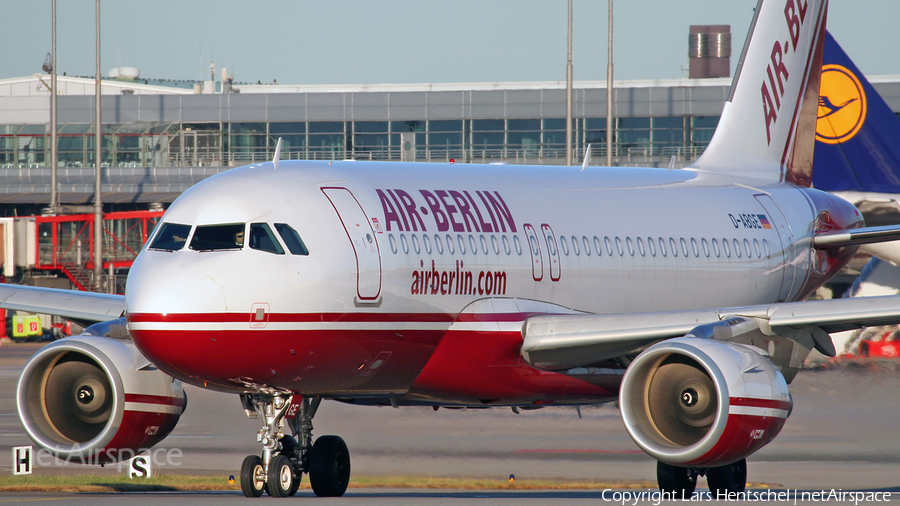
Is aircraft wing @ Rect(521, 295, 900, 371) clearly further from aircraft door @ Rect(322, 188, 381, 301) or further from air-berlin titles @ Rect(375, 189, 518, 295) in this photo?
aircraft door @ Rect(322, 188, 381, 301)

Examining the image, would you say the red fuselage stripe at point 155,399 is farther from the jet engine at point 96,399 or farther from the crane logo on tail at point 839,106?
the crane logo on tail at point 839,106

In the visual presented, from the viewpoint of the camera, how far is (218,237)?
43.0 ft

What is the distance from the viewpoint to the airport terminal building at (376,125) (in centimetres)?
5825

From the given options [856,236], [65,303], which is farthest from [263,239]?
[856,236]

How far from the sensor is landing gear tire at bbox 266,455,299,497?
1376cm

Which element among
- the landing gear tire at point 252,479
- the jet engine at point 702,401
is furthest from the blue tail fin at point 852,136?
the landing gear tire at point 252,479

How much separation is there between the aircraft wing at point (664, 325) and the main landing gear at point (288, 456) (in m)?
2.78

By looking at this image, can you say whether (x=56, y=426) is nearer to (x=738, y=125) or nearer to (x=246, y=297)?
(x=246, y=297)

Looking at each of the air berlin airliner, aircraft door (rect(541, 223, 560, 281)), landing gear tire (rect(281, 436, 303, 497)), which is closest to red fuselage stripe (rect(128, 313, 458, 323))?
the air berlin airliner

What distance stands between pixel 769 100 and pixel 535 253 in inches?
379

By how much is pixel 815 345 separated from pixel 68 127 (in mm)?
53375

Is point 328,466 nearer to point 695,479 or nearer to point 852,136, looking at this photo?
point 695,479

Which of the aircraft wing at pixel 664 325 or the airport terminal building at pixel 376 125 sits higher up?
the airport terminal building at pixel 376 125

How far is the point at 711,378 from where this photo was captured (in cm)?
1339
